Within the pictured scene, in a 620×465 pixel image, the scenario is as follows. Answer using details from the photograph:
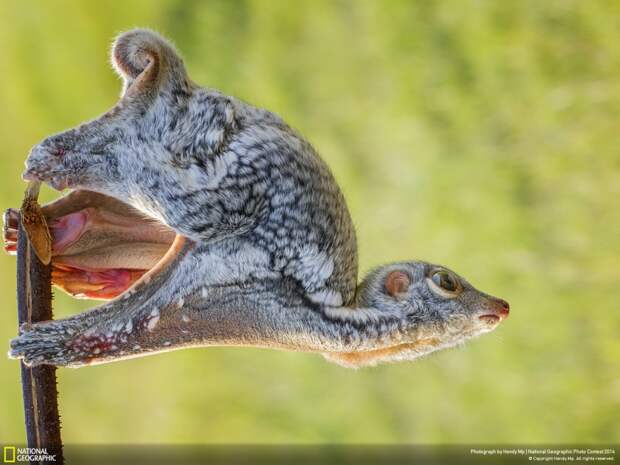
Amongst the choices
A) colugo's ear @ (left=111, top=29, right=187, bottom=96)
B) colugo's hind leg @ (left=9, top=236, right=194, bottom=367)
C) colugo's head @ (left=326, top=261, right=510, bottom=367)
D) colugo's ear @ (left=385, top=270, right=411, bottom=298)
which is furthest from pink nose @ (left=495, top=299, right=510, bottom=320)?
colugo's ear @ (left=111, top=29, right=187, bottom=96)

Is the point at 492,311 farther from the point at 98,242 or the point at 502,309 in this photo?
the point at 98,242

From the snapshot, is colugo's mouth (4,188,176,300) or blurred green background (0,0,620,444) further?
blurred green background (0,0,620,444)

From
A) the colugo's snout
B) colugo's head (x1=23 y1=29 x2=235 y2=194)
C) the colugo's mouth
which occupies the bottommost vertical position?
the colugo's snout

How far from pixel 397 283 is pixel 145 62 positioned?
540 millimetres

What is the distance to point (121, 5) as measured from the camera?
13.6 ft

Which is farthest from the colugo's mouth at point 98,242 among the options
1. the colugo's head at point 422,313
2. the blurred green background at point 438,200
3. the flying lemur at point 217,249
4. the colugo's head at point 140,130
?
the blurred green background at point 438,200

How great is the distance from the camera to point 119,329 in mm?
1166

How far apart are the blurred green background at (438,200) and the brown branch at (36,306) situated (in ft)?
5.10

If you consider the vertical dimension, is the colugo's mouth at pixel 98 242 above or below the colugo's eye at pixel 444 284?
above

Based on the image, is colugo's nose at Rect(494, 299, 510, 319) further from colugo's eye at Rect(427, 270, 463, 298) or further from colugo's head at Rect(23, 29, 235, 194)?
colugo's head at Rect(23, 29, 235, 194)

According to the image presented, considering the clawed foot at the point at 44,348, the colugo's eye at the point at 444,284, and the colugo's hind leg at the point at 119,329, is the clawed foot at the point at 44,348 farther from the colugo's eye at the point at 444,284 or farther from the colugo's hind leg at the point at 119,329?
the colugo's eye at the point at 444,284

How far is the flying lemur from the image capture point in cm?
118

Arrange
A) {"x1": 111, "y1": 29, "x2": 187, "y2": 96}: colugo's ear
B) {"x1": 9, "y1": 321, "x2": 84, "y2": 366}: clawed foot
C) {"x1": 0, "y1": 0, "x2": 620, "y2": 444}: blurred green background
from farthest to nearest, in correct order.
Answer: {"x1": 0, "y1": 0, "x2": 620, "y2": 444}: blurred green background < {"x1": 111, "y1": 29, "x2": 187, "y2": 96}: colugo's ear < {"x1": 9, "y1": 321, "x2": 84, "y2": 366}: clawed foot

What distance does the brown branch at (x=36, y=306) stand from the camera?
117 centimetres
